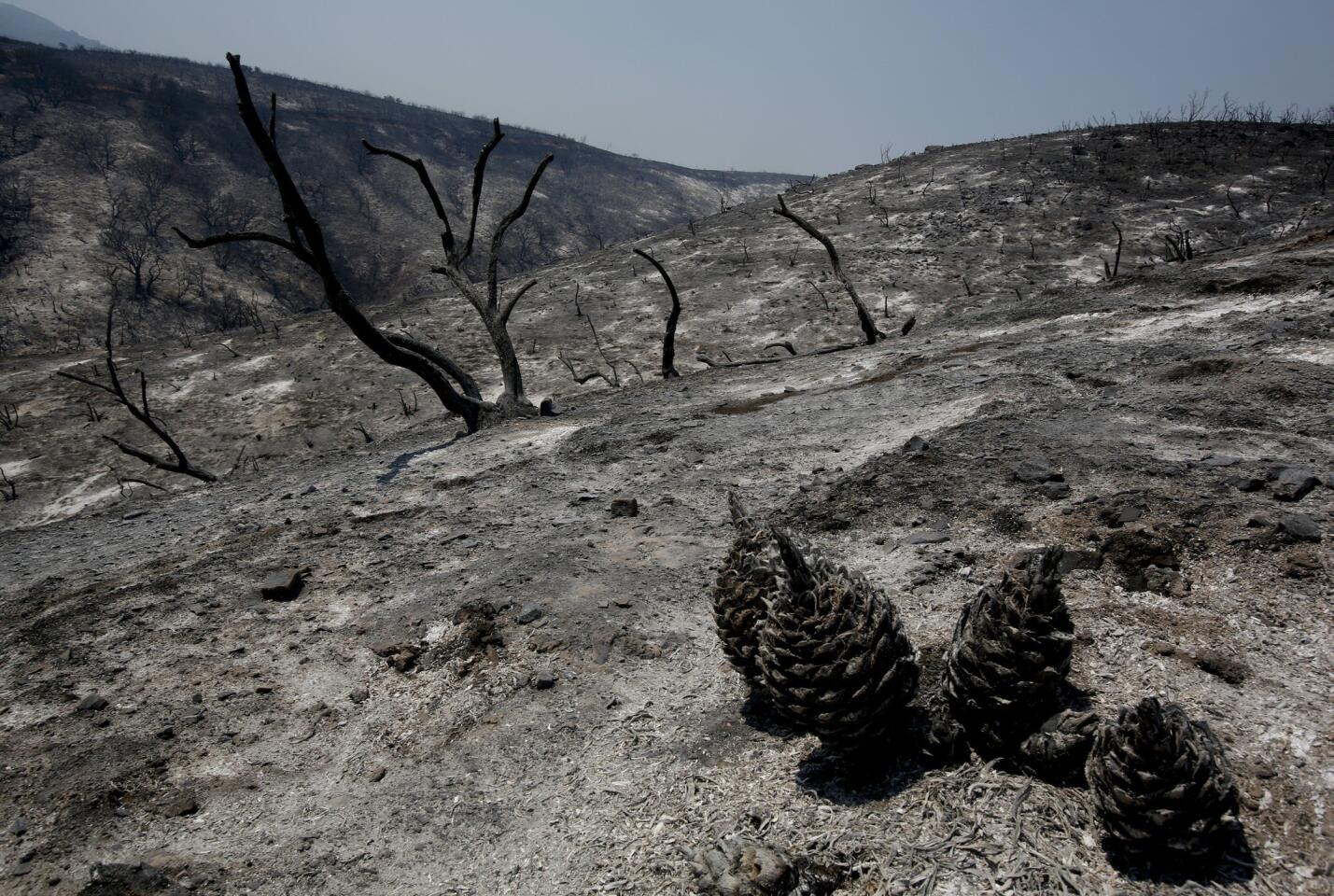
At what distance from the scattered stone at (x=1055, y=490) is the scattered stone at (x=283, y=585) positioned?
171 inches

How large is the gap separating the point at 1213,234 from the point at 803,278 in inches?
388

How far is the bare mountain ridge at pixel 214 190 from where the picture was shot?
33281 mm

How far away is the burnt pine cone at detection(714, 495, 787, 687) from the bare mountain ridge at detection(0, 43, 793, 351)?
104 ft

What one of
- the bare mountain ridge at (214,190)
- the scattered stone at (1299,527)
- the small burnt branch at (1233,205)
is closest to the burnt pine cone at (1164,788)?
the scattered stone at (1299,527)

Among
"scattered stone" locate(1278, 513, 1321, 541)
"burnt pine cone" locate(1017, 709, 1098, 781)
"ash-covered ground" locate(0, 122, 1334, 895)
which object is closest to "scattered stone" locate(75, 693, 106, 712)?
"ash-covered ground" locate(0, 122, 1334, 895)

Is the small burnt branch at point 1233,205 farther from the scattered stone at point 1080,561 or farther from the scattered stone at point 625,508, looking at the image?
the scattered stone at point 625,508

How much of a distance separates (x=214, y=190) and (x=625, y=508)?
49.6 m

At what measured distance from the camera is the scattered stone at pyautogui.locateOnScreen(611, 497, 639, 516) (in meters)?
4.91

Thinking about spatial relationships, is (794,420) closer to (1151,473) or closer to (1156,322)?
(1151,473)

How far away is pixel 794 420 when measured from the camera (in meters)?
6.39

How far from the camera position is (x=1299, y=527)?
2.89 metres

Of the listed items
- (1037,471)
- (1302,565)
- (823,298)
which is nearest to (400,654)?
(1037,471)

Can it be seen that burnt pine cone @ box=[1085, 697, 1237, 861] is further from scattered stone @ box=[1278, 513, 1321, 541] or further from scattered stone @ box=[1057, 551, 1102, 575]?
scattered stone @ box=[1278, 513, 1321, 541]

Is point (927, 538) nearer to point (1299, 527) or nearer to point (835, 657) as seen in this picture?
point (1299, 527)
